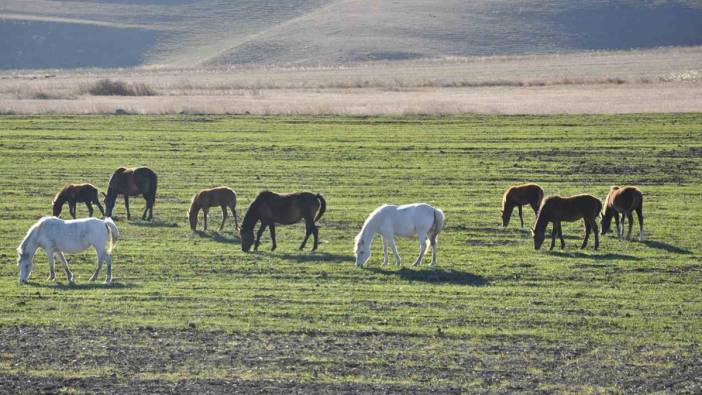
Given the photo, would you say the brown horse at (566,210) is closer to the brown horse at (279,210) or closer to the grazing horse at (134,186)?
the brown horse at (279,210)

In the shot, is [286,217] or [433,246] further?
[286,217]

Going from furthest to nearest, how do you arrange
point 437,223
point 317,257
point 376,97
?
point 376,97, point 317,257, point 437,223

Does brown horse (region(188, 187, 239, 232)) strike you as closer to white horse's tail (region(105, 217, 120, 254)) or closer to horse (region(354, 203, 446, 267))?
white horse's tail (region(105, 217, 120, 254))

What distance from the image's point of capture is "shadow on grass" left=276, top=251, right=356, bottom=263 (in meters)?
22.2

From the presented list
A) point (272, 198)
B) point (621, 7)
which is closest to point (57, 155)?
point (272, 198)

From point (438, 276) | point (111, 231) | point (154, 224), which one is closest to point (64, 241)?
point (111, 231)

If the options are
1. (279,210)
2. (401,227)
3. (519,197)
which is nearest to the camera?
(401,227)

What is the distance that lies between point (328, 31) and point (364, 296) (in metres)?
133

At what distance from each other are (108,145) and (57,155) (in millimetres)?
2732

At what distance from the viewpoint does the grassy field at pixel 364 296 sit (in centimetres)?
1445

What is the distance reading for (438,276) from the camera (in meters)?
20.5

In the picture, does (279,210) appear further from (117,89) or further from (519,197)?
(117,89)

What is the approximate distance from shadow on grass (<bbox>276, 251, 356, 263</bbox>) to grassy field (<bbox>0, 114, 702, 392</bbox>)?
0.34 ft

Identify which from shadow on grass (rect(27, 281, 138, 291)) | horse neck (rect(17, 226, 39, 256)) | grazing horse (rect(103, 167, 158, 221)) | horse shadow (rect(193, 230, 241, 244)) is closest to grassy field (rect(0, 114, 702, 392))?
shadow on grass (rect(27, 281, 138, 291))
